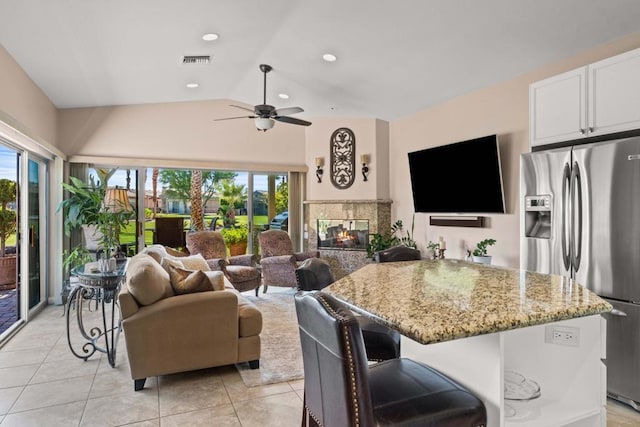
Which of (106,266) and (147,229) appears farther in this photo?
(147,229)

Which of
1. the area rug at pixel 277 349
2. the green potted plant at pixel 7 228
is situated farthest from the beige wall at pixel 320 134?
the area rug at pixel 277 349

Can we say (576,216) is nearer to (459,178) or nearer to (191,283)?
(459,178)

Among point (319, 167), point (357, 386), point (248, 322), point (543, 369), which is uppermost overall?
point (319, 167)

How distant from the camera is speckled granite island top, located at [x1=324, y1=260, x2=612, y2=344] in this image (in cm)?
122

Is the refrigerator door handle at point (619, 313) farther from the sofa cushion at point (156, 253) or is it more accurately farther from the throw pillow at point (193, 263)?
the throw pillow at point (193, 263)

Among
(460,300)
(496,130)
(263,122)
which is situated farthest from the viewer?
(263,122)

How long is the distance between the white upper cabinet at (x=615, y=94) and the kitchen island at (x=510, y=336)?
5.43 ft

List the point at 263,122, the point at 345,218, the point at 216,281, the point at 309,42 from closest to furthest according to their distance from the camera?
1. the point at 216,281
2. the point at 309,42
3. the point at 263,122
4. the point at 345,218

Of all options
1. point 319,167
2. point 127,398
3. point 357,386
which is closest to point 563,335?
point 357,386

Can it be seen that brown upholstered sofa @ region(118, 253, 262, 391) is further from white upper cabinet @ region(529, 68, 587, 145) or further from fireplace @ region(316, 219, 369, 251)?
fireplace @ region(316, 219, 369, 251)

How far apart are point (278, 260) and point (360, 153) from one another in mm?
2236

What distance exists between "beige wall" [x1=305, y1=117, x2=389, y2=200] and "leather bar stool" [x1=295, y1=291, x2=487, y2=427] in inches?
199

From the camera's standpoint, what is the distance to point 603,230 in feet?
9.08

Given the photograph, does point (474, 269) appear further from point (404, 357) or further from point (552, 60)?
point (552, 60)
